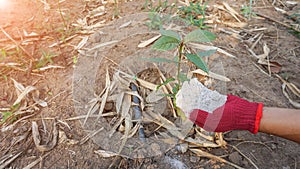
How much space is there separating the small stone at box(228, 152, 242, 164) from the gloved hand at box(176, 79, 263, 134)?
0.16m

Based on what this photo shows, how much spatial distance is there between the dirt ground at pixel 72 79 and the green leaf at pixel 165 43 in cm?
58

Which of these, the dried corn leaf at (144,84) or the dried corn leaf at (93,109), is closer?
the dried corn leaf at (93,109)

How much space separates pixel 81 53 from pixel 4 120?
0.67 metres

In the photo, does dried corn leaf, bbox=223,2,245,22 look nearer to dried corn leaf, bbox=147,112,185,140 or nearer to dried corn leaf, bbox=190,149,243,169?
dried corn leaf, bbox=147,112,185,140

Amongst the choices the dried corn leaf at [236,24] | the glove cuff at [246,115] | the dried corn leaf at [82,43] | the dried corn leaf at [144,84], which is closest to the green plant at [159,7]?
the dried corn leaf at [236,24]

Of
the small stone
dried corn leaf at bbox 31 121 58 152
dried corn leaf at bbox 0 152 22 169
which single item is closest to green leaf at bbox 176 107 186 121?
the small stone

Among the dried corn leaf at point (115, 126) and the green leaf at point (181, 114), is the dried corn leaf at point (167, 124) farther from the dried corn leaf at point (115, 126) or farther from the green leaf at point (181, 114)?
the dried corn leaf at point (115, 126)

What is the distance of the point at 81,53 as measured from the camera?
193 cm

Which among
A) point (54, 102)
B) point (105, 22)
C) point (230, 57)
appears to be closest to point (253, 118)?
point (230, 57)

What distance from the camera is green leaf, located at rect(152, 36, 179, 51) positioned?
111 cm

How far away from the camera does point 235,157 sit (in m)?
1.36

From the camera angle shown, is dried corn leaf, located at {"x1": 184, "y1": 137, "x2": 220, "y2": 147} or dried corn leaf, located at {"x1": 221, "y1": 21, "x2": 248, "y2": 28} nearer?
dried corn leaf, located at {"x1": 184, "y1": 137, "x2": 220, "y2": 147}

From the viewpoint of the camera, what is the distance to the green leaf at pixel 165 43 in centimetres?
111

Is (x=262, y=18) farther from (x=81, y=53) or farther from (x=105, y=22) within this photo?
(x=81, y=53)
